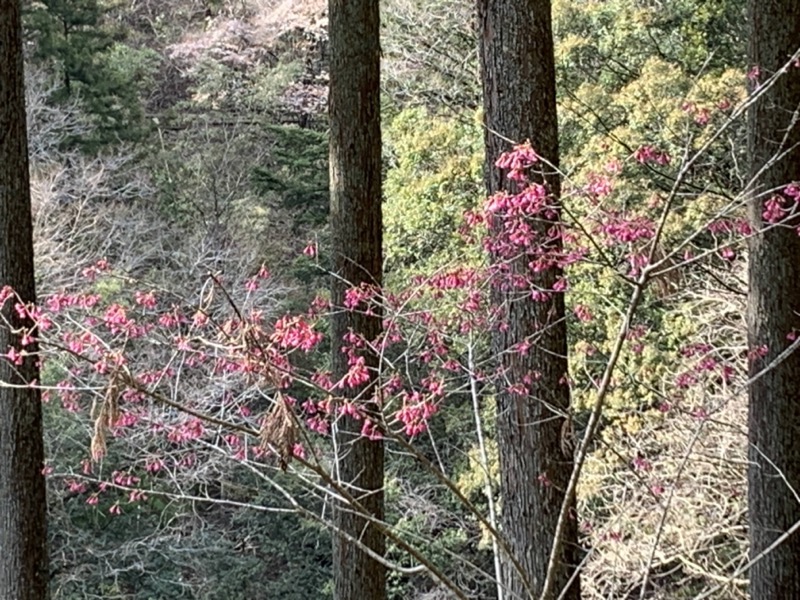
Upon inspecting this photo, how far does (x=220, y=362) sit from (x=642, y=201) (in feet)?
14.8

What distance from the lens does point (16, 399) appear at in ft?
11.1

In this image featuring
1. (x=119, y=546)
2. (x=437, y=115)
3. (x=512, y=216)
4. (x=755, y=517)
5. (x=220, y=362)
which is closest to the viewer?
(x=512, y=216)

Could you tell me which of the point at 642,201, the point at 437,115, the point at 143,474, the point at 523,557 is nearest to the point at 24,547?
the point at 523,557

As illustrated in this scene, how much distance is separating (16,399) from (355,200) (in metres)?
1.54

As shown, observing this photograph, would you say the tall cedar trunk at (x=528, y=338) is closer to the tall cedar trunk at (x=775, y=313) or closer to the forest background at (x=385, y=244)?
the forest background at (x=385, y=244)

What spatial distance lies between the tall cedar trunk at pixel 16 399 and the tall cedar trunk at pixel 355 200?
117 centimetres

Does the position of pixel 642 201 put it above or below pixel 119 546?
above

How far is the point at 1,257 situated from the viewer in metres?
3.36

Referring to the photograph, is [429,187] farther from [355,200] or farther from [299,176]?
[355,200]

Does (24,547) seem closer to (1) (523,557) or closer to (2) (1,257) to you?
(2) (1,257)

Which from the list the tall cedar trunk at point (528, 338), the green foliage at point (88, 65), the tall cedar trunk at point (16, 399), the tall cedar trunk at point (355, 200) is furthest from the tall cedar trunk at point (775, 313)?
the green foliage at point (88, 65)

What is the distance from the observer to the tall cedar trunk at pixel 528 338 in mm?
2557

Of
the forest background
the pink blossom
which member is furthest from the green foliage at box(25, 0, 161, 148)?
the pink blossom

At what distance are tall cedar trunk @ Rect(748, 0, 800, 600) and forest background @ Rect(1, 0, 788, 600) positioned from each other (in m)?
0.70
